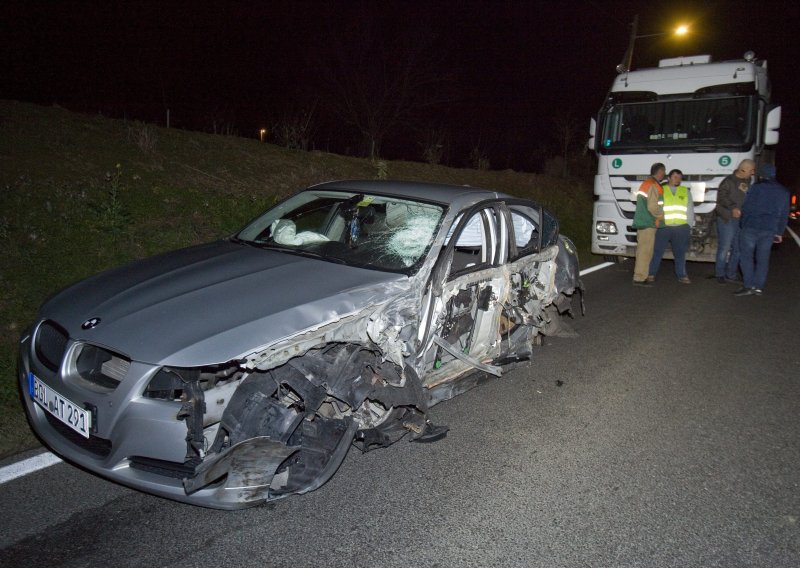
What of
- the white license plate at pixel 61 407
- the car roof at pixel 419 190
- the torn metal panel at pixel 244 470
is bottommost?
the torn metal panel at pixel 244 470

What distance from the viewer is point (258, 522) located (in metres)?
2.86

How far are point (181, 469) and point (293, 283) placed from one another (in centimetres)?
118

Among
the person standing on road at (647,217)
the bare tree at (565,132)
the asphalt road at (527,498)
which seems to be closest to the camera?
the asphalt road at (527,498)

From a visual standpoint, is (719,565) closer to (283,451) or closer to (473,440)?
(473,440)

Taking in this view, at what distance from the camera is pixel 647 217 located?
8883 millimetres

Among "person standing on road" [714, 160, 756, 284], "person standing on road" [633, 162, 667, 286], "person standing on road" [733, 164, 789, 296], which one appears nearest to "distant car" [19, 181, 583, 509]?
"person standing on road" [633, 162, 667, 286]

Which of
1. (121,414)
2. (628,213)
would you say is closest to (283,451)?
(121,414)

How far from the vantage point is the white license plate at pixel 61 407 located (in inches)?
110

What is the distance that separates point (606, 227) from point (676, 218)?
1339 millimetres

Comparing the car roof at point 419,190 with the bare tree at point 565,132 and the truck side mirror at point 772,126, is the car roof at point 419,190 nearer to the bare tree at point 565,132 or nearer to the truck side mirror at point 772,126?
the truck side mirror at point 772,126

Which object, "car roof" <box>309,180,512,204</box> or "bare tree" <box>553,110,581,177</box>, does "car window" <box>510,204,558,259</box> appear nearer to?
"car roof" <box>309,180,512,204</box>

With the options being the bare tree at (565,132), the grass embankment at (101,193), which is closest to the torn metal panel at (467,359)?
the grass embankment at (101,193)

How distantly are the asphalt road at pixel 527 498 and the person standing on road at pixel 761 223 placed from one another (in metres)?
3.82

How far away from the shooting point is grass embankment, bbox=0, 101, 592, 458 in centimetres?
562
